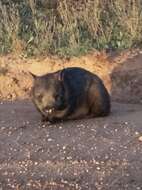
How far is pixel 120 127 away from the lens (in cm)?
838

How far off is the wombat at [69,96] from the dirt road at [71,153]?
151 mm

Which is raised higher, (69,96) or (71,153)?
(69,96)

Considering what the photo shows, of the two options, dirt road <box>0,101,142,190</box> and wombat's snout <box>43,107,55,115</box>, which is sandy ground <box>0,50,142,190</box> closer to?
dirt road <box>0,101,142,190</box>

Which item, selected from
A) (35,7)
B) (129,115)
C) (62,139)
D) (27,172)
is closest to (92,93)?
(129,115)

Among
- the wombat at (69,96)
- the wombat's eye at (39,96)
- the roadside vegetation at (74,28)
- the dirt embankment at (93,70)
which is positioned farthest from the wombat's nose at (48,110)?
the roadside vegetation at (74,28)

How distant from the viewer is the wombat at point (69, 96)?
8.52m

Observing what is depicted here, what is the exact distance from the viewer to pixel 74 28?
1196cm

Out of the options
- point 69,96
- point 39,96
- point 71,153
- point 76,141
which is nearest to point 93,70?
point 69,96

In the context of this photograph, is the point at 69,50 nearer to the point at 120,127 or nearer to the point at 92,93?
the point at 92,93

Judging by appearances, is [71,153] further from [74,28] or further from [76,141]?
[74,28]

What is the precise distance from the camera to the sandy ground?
6.90 m

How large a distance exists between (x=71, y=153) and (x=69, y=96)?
1.27 m

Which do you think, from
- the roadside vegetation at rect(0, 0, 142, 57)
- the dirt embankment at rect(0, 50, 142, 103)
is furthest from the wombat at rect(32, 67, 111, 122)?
Answer: the roadside vegetation at rect(0, 0, 142, 57)

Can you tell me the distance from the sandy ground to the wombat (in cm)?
15
